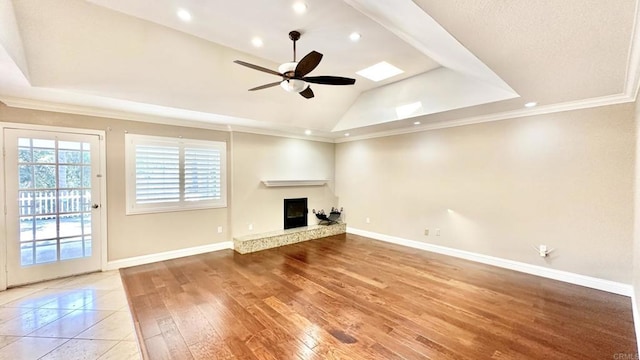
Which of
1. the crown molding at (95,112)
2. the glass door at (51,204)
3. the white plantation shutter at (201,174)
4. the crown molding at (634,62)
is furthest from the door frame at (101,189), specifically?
the crown molding at (634,62)

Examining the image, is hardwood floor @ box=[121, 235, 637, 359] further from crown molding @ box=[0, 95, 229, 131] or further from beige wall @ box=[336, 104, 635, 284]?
crown molding @ box=[0, 95, 229, 131]

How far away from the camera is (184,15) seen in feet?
8.76

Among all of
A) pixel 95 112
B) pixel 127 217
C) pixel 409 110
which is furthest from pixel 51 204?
pixel 409 110

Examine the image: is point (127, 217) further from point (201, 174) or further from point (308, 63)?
A: point (308, 63)

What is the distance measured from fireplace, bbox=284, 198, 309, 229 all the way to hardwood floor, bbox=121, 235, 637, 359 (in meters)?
1.83

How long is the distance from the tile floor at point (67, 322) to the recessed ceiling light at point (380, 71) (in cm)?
443

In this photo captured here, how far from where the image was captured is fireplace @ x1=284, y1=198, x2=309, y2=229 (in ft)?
20.4

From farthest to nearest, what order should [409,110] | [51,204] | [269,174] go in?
[269,174], [409,110], [51,204]

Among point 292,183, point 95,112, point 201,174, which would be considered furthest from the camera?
point 292,183

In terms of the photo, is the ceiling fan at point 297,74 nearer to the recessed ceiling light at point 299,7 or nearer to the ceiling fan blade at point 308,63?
the ceiling fan blade at point 308,63

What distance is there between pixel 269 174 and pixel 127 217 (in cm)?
272

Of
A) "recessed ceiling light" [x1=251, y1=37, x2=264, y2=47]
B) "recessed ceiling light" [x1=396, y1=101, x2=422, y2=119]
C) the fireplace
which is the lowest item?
the fireplace

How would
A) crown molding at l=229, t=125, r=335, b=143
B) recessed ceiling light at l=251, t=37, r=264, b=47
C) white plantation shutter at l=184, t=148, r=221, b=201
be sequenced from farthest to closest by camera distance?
crown molding at l=229, t=125, r=335, b=143 < white plantation shutter at l=184, t=148, r=221, b=201 < recessed ceiling light at l=251, t=37, r=264, b=47

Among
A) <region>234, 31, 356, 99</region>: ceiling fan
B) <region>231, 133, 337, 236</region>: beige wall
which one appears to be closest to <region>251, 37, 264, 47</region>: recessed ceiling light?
<region>234, 31, 356, 99</region>: ceiling fan
